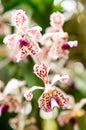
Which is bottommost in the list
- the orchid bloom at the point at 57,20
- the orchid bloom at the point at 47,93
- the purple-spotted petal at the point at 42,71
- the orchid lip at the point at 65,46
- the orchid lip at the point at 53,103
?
the orchid lip at the point at 53,103

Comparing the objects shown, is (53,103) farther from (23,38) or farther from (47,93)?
(23,38)

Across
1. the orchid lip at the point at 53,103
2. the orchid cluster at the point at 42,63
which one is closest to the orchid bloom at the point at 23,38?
the orchid cluster at the point at 42,63

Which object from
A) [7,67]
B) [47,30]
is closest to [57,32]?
[47,30]

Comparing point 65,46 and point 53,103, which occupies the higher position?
point 65,46

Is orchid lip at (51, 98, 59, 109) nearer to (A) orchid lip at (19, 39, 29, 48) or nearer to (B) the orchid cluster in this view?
(B) the orchid cluster

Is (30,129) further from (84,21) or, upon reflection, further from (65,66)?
(84,21)

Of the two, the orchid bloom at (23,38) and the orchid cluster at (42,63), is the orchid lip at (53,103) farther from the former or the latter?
the orchid bloom at (23,38)

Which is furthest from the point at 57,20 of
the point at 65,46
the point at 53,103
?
the point at 53,103
